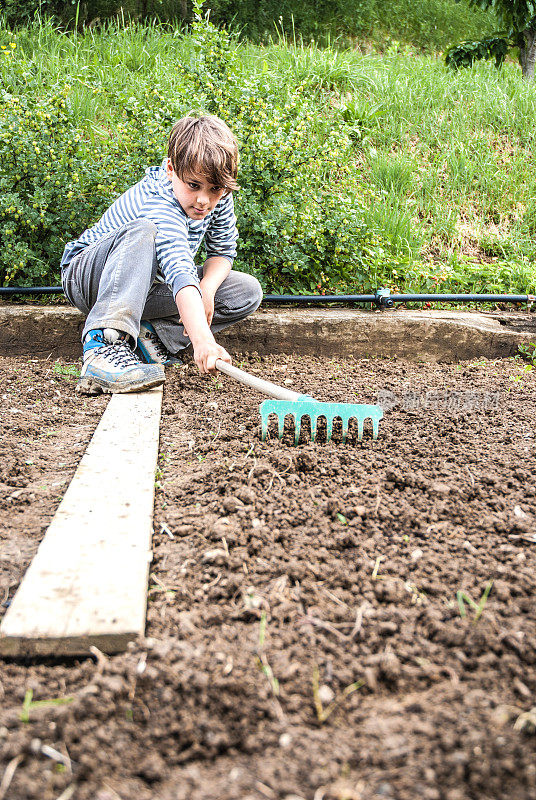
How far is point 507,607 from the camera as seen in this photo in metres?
1.16

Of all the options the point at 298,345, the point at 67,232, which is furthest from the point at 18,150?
the point at 298,345

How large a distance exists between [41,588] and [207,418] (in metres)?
1.15

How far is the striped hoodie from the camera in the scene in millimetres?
2480

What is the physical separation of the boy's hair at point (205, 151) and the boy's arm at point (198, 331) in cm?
43

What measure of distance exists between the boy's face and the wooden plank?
107 centimetres

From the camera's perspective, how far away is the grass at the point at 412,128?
3863 millimetres

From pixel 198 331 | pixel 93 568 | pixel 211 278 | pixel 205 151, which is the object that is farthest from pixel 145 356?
pixel 93 568

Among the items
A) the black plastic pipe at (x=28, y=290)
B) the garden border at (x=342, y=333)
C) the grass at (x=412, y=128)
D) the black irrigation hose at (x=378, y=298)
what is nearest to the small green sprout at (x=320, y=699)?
the garden border at (x=342, y=333)

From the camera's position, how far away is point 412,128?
4.71 m

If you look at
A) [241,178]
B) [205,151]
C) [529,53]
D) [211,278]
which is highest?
[529,53]

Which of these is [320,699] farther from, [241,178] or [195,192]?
[241,178]

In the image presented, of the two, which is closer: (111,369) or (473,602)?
(473,602)

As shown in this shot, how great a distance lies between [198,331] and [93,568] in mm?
1147

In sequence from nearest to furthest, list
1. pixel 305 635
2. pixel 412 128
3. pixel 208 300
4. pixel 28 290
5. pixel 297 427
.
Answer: pixel 305 635 < pixel 297 427 < pixel 208 300 < pixel 28 290 < pixel 412 128
